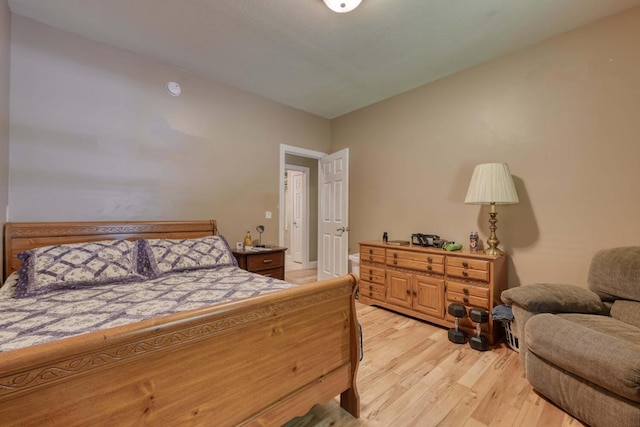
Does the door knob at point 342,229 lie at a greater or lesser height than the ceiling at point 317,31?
lesser

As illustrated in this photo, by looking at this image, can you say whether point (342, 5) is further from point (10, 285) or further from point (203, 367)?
point (10, 285)

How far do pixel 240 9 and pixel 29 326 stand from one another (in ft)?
7.73

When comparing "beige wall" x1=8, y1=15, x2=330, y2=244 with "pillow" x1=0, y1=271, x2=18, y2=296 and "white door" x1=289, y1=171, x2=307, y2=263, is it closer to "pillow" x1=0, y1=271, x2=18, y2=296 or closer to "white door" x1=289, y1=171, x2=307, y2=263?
"pillow" x1=0, y1=271, x2=18, y2=296

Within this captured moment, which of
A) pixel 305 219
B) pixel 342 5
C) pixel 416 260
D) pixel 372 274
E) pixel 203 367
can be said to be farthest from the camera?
pixel 305 219

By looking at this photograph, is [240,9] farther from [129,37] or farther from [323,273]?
[323,273]

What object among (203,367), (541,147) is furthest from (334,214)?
(203,367)

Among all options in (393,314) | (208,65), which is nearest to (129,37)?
(208,65)

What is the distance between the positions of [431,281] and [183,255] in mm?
2394

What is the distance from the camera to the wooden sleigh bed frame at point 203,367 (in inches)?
29.7

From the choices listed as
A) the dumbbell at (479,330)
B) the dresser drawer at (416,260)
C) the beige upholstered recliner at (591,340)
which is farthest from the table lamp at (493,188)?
the beige upholstered recliner at (591,340)

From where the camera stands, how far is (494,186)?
8.14ft

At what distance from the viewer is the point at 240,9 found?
6.96 feet

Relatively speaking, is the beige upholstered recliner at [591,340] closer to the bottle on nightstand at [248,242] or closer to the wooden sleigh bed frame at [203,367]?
the wooden sleigh bed frame at [203,367]

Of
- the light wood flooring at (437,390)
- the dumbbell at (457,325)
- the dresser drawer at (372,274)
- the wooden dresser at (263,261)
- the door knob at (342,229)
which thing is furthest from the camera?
the door knob at (342,229)
